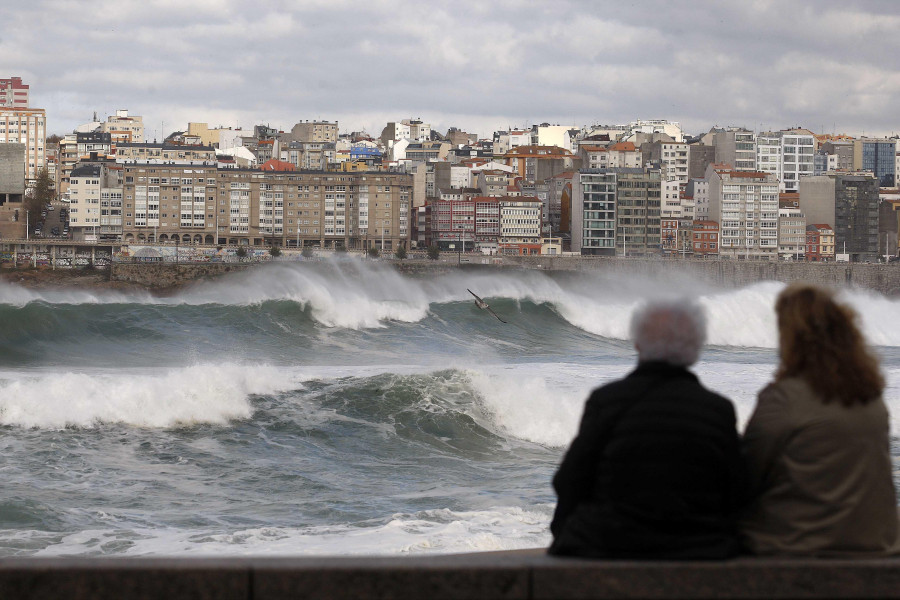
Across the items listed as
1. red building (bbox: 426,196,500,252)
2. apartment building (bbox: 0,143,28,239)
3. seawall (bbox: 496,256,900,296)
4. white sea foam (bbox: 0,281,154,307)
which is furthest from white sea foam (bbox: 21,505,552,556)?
red building (bbox: 426,196,500,252)

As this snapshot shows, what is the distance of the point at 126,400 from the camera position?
45.5 ft

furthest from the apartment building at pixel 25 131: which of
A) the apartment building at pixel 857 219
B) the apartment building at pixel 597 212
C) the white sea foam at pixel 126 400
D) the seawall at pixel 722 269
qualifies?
the white sea foam at pixel 126 400

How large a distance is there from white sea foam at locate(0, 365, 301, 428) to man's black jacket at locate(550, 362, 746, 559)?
11.5 meters

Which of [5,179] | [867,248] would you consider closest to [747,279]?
[867,248]

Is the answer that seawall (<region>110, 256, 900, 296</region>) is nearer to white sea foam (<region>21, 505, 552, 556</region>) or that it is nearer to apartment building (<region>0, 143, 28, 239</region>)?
apartment building (<region>0, 143, 28, 239</region>)

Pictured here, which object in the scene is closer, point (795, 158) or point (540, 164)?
point (540, 164)

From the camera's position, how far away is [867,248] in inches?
3848

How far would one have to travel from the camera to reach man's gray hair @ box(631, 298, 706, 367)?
105 inches

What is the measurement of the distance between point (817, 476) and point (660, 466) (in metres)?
0.39

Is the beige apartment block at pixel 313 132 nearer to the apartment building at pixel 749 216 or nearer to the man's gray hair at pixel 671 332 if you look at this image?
the apartment building at pixel 749 216

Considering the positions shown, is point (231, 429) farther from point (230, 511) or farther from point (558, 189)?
point (558, 189)

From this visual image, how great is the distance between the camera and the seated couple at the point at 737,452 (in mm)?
2615

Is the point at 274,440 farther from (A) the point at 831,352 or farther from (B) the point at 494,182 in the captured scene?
(B) the point at 494,182

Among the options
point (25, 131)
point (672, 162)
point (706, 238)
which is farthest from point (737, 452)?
point (25, 131)
